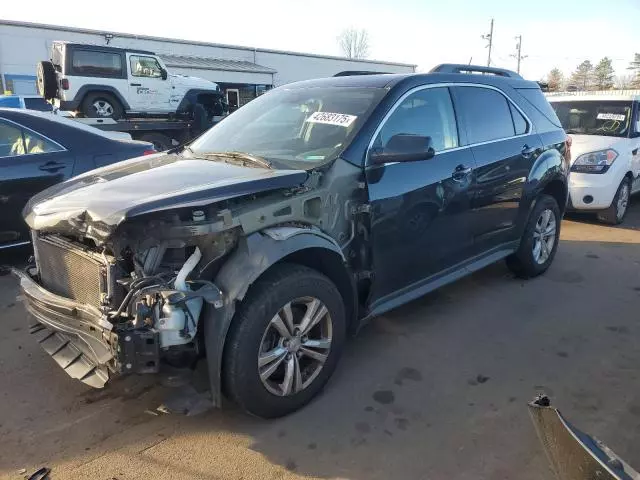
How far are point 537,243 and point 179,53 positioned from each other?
3059cm

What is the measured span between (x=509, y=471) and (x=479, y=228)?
2.08 m

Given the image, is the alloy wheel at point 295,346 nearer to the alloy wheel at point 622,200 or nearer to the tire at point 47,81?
the alloy wheel at point 622,200

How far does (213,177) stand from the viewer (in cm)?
287

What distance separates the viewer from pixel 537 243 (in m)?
5.05

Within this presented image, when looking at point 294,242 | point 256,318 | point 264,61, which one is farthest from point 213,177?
point 264,61

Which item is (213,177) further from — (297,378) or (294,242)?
(297,378)

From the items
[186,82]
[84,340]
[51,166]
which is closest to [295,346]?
[84,340]

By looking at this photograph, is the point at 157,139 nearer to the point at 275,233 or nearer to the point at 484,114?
the point at 484,114

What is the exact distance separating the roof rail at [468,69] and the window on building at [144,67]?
1273cm

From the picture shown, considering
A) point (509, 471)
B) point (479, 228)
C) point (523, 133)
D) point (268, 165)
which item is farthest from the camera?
point (523, 133)

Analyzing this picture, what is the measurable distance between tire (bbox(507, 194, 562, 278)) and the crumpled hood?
2.63 m

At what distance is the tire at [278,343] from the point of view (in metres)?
2.58

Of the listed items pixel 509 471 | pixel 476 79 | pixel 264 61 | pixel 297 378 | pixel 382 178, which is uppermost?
pixel 264 61

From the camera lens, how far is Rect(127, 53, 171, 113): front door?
597 inches
